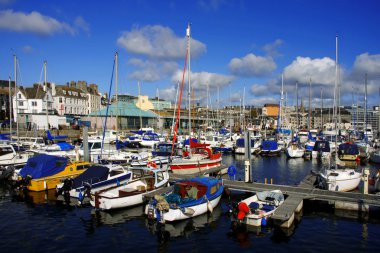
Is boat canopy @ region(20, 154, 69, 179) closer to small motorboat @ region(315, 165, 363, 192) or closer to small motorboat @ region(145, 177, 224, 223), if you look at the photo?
small motorboat @ region(145, 177, 224, 223)

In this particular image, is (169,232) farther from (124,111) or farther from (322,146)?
(124,111)

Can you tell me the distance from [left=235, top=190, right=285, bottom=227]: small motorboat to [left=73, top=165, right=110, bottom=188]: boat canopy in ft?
36.5

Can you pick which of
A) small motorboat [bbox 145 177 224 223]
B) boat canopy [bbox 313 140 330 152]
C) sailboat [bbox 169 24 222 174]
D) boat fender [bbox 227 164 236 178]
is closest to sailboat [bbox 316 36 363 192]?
boat fender [bbox 227 164 236 178]

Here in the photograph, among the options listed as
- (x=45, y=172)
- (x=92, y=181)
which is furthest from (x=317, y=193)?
(x=45, y=172)

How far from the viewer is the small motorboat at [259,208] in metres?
19.0

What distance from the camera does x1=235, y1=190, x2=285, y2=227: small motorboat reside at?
18953mm

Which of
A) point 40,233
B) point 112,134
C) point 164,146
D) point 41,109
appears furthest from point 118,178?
point 41,109

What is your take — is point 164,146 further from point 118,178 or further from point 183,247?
point 183,247

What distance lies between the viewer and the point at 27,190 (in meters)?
27.8

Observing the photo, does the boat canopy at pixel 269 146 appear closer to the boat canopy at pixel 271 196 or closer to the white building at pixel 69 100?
the boat canopy at pixel 271 196

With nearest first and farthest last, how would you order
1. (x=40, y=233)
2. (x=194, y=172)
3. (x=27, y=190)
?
(x=40, y=233) → (x=27, y=190) → (x=194, y=172)

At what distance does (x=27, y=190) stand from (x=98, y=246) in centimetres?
1408

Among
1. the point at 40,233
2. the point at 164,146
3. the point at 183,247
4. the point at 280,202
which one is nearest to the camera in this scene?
the point at 183,247

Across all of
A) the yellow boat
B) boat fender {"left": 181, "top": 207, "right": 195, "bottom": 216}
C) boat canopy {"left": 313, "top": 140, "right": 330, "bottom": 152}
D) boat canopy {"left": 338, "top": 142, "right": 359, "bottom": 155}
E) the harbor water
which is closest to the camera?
the harbor water
